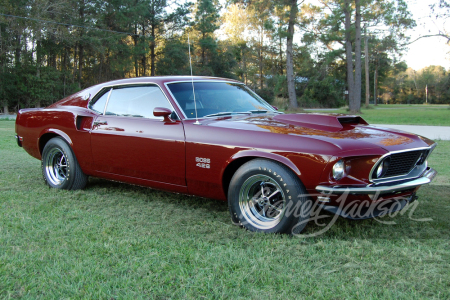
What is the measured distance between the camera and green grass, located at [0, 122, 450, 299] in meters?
2.31

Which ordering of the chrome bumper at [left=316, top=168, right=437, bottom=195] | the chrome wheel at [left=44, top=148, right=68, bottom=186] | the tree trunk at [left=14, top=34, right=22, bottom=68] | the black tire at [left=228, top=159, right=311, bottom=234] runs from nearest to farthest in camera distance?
the chrome bumper at [left=316, top=168, right=437, bottom=195]
the black tire at [left=228, top=159, right=311, bottom=234]
the chrome wheel at [left=44, top=148, right=68, bottom=186]
the tree trunk at [left=14, top=34, right=22, bottom=68]

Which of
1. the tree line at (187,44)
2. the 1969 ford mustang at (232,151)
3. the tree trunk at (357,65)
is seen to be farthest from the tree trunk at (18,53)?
the 1969 ford mustang at (232,151)

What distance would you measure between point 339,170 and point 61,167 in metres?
3.64

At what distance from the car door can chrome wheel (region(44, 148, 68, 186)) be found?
783 millimetres

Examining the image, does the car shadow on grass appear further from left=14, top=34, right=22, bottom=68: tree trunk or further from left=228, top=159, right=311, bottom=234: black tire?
left=14, top=34, right=22, bottom=68: tree trunk

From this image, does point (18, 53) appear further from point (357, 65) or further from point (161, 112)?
point (161, 112)

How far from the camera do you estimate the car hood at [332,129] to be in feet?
9.98

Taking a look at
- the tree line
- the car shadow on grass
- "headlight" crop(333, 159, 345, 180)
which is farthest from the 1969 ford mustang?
the tree line

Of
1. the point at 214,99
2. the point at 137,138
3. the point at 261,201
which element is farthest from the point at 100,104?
the point at 261,201

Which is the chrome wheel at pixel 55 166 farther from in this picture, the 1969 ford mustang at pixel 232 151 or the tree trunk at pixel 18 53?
the tree trunk at pixel 18 53

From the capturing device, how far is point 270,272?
2.50 metres

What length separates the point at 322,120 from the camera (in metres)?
3.57

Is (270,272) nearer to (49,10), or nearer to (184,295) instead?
(184,295)

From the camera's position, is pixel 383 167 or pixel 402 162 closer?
pixel 383 167
